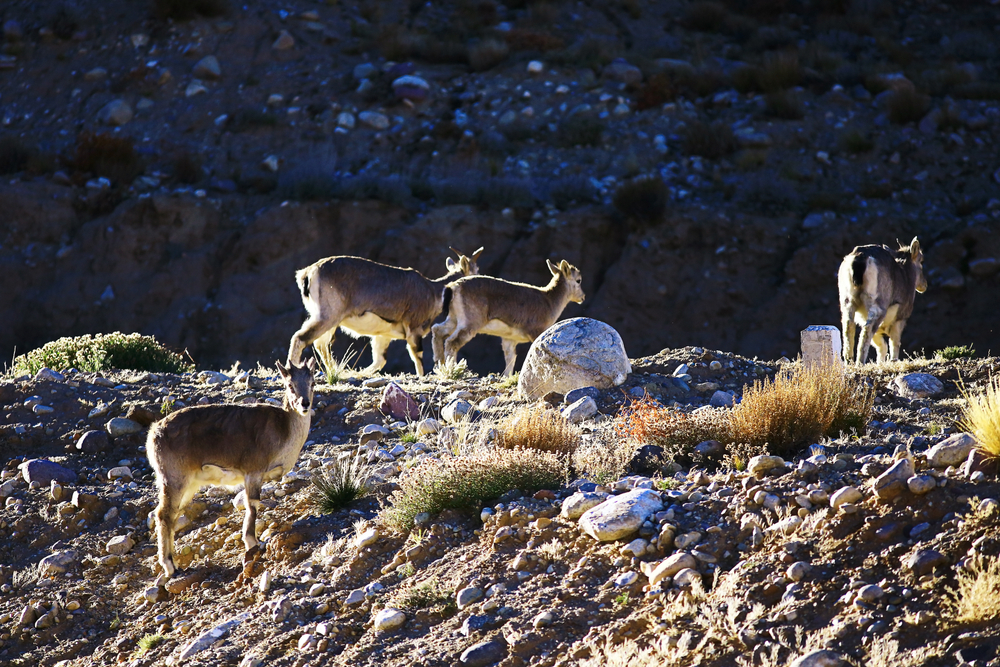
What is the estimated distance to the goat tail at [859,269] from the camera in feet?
48.6

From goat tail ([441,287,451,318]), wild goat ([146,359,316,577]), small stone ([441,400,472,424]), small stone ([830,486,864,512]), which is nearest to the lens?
small stone ([830,486,864,512])

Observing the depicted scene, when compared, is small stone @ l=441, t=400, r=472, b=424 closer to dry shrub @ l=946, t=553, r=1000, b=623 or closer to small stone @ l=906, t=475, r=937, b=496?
small stone @ l=906, t=475, r=937, b=496

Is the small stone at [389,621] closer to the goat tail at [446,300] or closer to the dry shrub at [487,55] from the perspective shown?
the goat tail at [446,300]

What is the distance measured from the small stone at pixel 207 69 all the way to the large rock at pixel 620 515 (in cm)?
2564

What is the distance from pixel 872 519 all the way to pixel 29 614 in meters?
6.03

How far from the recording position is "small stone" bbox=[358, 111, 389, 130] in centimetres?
2739

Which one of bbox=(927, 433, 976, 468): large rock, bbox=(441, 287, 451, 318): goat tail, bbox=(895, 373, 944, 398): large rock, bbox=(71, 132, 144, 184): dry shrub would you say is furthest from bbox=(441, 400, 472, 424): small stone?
bbox=(71, 132, 144, 184): dry shrub

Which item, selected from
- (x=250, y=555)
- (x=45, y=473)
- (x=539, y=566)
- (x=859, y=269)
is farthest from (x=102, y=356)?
(x=859, y=269)

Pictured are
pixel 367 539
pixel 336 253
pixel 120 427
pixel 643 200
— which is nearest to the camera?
pixel 367 539

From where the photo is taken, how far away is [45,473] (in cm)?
919

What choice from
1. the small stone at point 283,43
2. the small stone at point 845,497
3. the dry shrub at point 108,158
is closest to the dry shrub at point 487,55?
the small stone at point 283,43

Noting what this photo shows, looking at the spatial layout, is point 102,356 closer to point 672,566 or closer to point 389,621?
point 389,621

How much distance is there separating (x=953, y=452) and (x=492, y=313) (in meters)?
9.61

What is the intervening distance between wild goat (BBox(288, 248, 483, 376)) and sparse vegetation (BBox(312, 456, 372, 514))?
16.1ft
